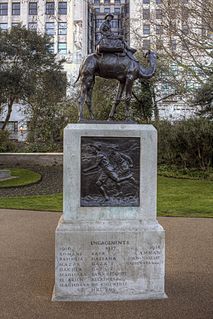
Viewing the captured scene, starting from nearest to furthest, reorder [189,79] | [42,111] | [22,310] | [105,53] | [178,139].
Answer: [22,310]
[105,53]
[178,139]
[189,79]
[42,111]

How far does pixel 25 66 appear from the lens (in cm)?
2478

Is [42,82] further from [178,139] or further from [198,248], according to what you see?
[198,248]

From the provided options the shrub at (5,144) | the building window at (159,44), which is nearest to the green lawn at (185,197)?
the building window at (159,44)

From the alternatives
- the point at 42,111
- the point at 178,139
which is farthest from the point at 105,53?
the point at 42,111

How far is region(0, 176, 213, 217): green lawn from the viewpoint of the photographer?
1211cm

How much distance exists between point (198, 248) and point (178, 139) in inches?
520

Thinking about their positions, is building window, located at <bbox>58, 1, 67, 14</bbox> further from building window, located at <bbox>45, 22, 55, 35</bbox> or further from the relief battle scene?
the relief battle scene

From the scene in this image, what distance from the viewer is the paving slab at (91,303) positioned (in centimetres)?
456

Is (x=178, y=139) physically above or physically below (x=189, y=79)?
below

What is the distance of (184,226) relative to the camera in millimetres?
9727

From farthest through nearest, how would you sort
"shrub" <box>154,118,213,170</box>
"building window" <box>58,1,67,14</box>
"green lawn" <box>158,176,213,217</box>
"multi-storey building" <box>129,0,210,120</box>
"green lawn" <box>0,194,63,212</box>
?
"building window" <box>58,1,67,14</box> → "shrub" <box>154,118,213,170</box> → "multi-storey building" <box>129,0,210,120</box> → "green lawn" <box>0,194,63,212</box> → "green lawn" <box>158,176,213,217</box>

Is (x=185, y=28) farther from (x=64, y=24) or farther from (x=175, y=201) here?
(x=64, y=24)

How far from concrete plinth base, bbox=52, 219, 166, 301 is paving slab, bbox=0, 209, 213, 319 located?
15 cm

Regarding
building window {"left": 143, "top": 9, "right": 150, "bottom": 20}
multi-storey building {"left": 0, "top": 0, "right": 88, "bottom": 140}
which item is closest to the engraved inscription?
building window {"left": 143, "top": 9, "right": 150, "bottom": 20}
